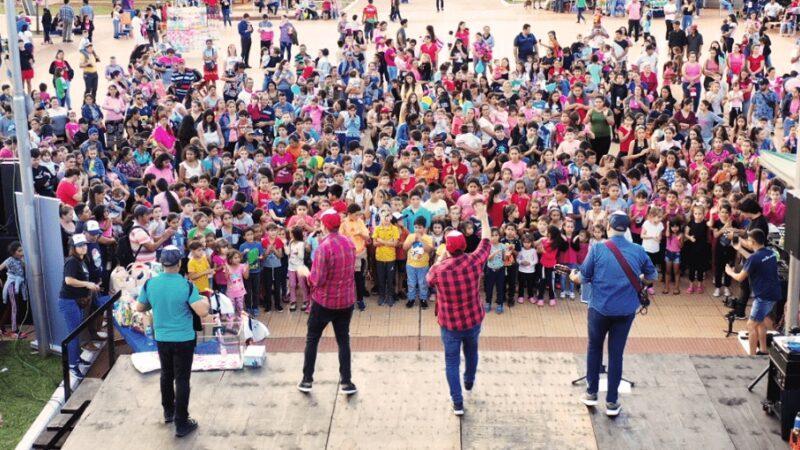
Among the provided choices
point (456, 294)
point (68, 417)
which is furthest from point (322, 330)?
point (68, 417)

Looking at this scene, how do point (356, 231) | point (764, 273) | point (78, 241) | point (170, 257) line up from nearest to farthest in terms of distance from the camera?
point (170, 257) → point (764, 273) → point (78, 241) → point (356, 231)

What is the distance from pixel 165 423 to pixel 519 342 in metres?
5.06

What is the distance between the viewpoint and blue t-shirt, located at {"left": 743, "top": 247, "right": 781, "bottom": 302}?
1068cm

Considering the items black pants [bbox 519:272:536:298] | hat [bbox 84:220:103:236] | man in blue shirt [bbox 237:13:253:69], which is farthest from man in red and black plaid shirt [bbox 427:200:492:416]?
man in blue shirt [bbox 237:13:253:69]

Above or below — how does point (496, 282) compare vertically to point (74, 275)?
below

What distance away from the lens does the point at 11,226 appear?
523 inches

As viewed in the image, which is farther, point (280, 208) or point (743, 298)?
point (280, 208)

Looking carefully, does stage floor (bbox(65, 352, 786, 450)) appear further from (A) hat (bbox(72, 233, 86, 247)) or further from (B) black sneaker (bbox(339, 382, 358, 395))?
(A) hat (bbox(72, 233, 86, 247))

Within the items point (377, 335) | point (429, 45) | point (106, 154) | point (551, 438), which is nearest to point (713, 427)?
point (551, 438)

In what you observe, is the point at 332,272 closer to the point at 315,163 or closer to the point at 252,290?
the point at 252,290

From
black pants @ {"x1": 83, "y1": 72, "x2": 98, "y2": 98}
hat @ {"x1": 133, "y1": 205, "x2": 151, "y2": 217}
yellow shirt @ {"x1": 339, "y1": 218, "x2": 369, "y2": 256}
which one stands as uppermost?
black pants @ {"x1": 83, "y1": 72, "x2": 98, "y2": 98}

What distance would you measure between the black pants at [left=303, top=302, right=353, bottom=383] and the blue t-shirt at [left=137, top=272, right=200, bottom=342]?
1075 millimetres

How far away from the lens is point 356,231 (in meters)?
13.2

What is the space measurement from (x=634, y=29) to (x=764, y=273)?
77.1 ft
